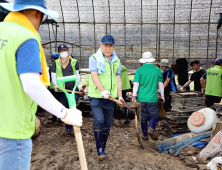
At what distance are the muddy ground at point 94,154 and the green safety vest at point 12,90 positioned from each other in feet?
7.61

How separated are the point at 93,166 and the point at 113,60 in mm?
1653

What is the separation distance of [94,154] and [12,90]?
306cm

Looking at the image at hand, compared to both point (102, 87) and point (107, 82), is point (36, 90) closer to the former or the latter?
point (102, 87)

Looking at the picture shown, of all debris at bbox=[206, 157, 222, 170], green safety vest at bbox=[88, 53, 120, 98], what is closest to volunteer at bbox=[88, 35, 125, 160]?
green safety vest at bbox=[88, 53, 120, 98]

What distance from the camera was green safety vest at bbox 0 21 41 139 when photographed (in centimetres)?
178

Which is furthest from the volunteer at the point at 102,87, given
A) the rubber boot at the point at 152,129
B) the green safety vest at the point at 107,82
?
the rubber boot at the point at 152,129

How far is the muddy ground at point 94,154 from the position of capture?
4141mm

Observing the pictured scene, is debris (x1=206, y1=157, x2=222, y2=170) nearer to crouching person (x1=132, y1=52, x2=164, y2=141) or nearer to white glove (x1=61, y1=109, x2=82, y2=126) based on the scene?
crouching person (x1=132, y1=52, x2=164, y2=141)

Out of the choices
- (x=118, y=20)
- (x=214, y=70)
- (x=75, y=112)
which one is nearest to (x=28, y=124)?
(x=75, y=112)

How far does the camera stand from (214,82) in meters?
6.84

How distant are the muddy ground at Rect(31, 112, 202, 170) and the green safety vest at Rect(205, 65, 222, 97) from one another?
2241 mm

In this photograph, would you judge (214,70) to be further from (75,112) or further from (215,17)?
(75,112)

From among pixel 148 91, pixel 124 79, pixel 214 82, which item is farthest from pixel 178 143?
pixel 124 79

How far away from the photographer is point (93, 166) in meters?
4.07
